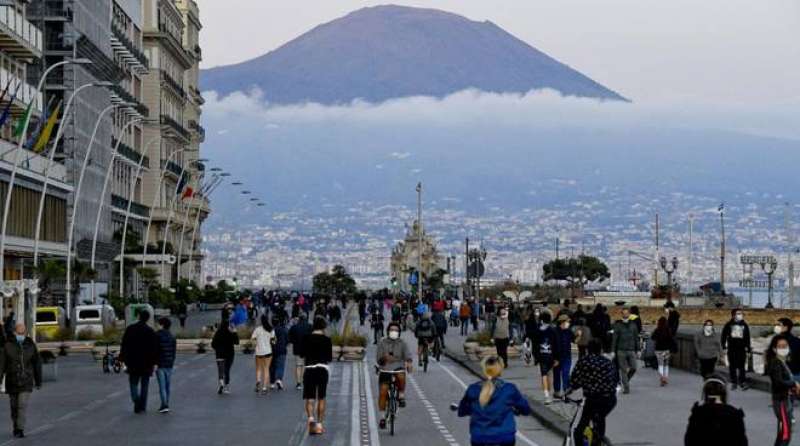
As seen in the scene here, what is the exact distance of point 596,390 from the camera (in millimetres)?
20219

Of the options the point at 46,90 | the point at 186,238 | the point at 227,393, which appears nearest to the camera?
the point at 227,393

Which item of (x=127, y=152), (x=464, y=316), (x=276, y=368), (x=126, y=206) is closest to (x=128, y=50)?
(x=127, y=152)

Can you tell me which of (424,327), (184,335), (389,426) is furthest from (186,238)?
(389,426)

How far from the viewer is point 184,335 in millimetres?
59562

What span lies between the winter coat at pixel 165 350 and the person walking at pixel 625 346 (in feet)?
26.7

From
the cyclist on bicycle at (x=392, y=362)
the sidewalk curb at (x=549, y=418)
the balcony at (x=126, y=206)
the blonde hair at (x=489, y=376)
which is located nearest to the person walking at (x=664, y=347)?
the sidewalk curb at (x=549, y=418)

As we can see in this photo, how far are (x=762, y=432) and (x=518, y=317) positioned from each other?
33.3 m

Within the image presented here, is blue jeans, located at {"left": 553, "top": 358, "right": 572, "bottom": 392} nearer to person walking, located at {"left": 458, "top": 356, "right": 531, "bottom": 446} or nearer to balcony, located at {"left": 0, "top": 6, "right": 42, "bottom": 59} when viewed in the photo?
person walking, located at {"left": 458, "top": 356, "right": 531, "bottom": 446}

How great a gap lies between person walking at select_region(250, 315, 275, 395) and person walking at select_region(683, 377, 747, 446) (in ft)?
70.6

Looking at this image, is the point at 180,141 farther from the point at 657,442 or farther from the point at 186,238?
the point at 657,442

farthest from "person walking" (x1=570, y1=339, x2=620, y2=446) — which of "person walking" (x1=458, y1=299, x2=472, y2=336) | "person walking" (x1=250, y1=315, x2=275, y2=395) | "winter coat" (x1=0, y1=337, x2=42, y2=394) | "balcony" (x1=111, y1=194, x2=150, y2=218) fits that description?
"balcony" (x1=111, y1=194, x2=150, y2=218)

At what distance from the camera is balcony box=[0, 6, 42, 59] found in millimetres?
69625

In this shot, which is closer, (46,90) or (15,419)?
(15,419)

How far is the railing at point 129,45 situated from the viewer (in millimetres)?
104231
